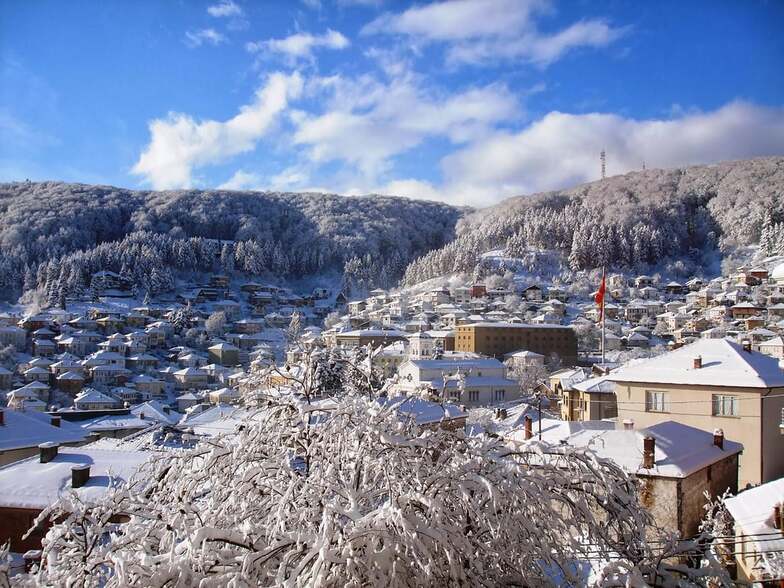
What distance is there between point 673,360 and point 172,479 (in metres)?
18.8

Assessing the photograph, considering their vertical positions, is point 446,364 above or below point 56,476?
below

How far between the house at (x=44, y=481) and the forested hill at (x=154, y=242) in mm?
102567

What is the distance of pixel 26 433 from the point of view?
19141 mm

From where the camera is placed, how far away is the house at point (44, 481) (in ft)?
40.7

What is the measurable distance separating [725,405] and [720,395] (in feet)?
1.05

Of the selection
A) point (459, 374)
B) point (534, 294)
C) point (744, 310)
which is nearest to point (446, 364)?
point (459, 374)

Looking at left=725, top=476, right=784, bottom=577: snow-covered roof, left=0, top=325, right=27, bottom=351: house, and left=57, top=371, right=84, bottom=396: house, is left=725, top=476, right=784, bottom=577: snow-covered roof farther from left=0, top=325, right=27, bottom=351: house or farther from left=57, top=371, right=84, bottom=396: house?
left=0, top=325, right=27, bottom=351: house

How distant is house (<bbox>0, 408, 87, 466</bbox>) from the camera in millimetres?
17875

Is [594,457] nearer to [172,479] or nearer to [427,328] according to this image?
[172,479]

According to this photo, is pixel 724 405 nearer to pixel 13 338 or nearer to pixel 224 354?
pixel 224 354

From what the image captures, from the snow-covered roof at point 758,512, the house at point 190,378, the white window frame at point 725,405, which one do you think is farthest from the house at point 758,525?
the house at point 190,378

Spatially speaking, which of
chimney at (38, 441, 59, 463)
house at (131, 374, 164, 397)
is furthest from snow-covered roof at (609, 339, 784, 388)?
house at (131, 374, 164, 397)

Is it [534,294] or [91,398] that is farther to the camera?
[534,294]

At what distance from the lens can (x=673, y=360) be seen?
21719 millimetres
